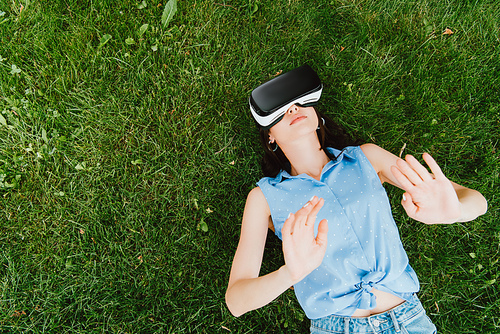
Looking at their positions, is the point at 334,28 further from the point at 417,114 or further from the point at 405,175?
the point at 405,175

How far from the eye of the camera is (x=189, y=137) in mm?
3613

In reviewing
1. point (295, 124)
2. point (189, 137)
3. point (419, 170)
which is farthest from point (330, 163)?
point (189, 137)

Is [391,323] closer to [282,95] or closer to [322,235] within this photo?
[322,235]

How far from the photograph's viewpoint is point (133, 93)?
3611 mm

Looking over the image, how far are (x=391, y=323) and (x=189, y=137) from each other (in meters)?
2.48

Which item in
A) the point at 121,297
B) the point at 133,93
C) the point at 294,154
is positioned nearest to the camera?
the point at 294,154

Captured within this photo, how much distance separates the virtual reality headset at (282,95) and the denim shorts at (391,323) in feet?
5.49

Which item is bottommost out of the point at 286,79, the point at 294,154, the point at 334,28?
the point at 294,154

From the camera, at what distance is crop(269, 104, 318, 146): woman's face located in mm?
2736

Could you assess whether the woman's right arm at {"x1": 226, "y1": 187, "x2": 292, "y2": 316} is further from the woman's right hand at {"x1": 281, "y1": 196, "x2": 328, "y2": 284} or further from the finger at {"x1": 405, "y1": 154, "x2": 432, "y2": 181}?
the finger at {"x1": 405, "y1": 154, "x2": 432, "y2": 181}

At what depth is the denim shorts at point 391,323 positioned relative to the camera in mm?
2672

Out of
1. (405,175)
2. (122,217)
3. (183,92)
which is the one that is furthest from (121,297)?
(405,175)

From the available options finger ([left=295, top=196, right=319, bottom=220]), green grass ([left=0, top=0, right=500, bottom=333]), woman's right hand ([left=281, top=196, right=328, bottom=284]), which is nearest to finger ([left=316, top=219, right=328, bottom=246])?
woman's right hand ([left=281, top=196, right=328, bottom=284])

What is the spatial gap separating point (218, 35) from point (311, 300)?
2755 mm
